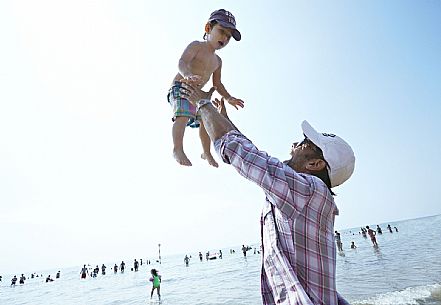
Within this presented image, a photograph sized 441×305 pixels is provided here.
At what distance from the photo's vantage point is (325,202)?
1534 millimetres

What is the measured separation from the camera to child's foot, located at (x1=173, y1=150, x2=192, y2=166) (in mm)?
3082

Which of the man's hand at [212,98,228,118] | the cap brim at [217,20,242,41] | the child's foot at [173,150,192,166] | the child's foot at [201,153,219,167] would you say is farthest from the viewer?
the child's foot at [201,153,219,167]

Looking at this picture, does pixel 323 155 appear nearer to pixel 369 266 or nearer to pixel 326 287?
pixel 326 287

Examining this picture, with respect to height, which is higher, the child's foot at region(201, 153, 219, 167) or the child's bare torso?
the child's bare torso

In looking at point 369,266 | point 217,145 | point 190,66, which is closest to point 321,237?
point 217,145

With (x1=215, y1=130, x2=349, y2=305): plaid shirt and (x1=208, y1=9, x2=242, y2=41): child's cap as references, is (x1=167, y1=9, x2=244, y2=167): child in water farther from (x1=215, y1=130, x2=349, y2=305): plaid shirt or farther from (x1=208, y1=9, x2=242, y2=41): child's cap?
(x1=215, y1=130, x2=349, y2=305): plaid shirt

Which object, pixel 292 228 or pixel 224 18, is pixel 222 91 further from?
pixel 292 228

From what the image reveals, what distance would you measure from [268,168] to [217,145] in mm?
286

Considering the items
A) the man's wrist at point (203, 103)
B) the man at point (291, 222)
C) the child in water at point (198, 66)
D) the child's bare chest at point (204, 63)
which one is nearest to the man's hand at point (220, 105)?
the man's wrist at point (203, 103)

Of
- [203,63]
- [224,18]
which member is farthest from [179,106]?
[224,18]

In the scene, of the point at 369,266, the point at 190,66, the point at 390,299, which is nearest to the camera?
the point at 190,66

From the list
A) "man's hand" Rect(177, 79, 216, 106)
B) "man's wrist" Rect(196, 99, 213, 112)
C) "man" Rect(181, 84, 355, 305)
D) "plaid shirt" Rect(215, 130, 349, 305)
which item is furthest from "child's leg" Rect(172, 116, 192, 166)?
"plaid shirt" Rect(215, 130, 349, 305)

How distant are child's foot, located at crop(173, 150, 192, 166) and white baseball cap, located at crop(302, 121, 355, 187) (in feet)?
4.97

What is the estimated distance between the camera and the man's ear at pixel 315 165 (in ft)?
5.66
